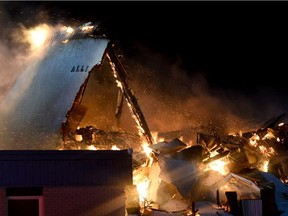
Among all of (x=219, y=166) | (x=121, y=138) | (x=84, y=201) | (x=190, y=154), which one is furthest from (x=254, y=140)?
(x=84, y=201)

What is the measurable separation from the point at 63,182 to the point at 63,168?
381mm

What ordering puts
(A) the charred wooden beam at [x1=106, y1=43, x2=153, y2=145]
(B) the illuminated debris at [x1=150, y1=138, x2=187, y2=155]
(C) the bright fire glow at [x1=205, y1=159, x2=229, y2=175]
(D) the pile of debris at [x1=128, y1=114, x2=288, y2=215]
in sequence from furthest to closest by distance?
(A) the charred wooden beam at [x1=106, y1=43, x2=153, y2=145] < (C) the bright fire glow at [x1=205, y1=159, x2=229, y2=175] < (B) the illuminated debris at [x1=150, y1=138, x2=187, y2=155] < (D) the pile of debris at [x1=128, y1=114, x2=288, y2=215]

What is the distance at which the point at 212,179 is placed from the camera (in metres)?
14.2

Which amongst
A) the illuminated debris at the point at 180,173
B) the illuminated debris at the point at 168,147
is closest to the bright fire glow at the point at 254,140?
the illuminated debris at the point at 168,147

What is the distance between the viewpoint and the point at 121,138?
1709 cm

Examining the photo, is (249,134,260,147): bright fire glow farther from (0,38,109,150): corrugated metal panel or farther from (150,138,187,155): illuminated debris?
(0,38,109,150): corrugated metal panel

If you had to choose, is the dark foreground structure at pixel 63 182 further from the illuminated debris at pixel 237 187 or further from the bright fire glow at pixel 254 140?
the bright fire glow at pixel 254 140

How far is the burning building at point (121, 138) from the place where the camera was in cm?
1368

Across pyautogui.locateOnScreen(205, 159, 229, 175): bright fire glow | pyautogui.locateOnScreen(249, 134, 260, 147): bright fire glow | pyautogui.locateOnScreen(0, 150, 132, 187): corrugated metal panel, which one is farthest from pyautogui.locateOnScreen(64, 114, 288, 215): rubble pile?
pyautogui.locateOnScreen(0, 150, 132, 187): corrugated metal panel

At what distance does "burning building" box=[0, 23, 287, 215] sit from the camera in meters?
13.7

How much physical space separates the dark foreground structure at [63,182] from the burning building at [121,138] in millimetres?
141

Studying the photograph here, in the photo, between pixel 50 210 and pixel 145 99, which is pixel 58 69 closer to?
pixel 145 99

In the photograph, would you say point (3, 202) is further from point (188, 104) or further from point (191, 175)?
point (188, 104)

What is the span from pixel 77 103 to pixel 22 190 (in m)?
6.31
